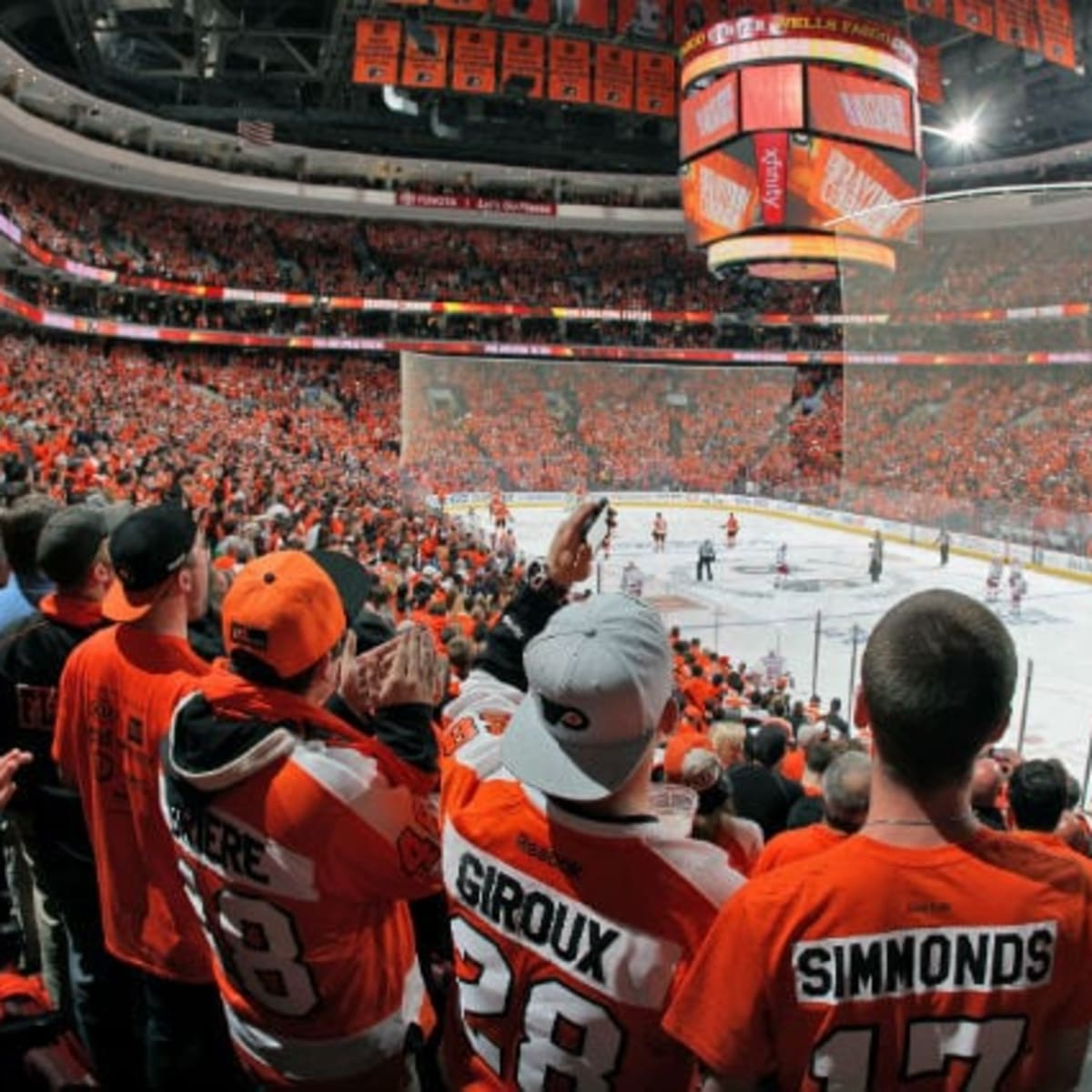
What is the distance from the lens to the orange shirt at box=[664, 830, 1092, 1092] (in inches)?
60.6

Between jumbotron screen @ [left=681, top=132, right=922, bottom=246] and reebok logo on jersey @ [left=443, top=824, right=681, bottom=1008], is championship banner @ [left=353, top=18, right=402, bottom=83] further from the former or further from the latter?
reebok logo on jersey @ [left=443, top=824, right=681, bottom=1008]

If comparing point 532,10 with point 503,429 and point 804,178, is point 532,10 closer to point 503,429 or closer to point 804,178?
point 503,429

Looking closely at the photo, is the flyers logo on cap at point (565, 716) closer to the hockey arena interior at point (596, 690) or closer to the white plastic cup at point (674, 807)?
the hockey arena interior at point (596, 690)

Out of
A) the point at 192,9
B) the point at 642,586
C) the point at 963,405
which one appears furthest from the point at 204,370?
the point at 963,405

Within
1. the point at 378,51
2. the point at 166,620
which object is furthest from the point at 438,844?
the point at 378,51

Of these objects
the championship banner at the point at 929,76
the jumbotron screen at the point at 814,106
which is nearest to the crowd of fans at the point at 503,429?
the jumbotron screen at the point at 814,106

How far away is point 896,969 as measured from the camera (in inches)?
61.2

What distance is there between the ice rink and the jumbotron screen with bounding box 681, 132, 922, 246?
6.37m

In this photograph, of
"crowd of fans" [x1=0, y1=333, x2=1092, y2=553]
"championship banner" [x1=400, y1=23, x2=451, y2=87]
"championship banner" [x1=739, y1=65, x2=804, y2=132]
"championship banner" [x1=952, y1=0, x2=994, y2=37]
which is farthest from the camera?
"championship banner" [x1=400, y1=23, x2=451, y2=87]

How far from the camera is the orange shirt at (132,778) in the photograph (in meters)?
2.60

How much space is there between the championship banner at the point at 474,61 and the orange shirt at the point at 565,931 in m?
33.1

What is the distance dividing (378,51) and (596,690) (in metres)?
32.4

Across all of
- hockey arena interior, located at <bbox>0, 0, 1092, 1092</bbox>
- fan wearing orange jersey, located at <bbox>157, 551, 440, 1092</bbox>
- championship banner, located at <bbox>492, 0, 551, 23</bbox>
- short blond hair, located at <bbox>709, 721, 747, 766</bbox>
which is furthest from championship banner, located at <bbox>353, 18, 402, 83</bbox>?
fan wearing orange jersey, located at <bbox>157, 551, 440, 1092</bbox>

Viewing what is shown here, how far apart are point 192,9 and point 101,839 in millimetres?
33596
